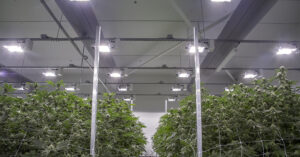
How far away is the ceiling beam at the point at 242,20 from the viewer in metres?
3.52

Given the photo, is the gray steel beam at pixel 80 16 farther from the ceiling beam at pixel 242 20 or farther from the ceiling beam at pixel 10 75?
the ceiling beam at pixel 10 75

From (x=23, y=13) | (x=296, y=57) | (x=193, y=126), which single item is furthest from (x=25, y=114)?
(x=296, y=57)

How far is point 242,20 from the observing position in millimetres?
3977

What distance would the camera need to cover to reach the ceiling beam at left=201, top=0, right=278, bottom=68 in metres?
3.52

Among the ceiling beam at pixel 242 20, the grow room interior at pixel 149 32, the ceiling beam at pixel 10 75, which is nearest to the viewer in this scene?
the ceiling beam at pixel 242 20

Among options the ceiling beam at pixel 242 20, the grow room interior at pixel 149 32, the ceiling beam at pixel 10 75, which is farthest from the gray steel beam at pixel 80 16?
the ceiling beam at pixel 10 75

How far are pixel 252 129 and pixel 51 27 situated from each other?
539 cm

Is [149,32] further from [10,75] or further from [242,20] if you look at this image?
[10,75]

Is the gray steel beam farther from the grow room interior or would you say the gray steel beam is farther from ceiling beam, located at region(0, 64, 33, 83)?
ceiling beam, located at region(0, 64, 33, 83)

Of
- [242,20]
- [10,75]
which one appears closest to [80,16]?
[242,20]

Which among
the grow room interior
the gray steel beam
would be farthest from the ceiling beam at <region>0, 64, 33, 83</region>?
the gray steel beam

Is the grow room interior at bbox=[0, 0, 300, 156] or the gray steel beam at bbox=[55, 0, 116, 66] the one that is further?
the grow room interior at bbox=[0, 0, 300, 156]

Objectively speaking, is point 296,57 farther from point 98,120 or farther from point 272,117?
point 98,120

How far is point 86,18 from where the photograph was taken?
4000mm
